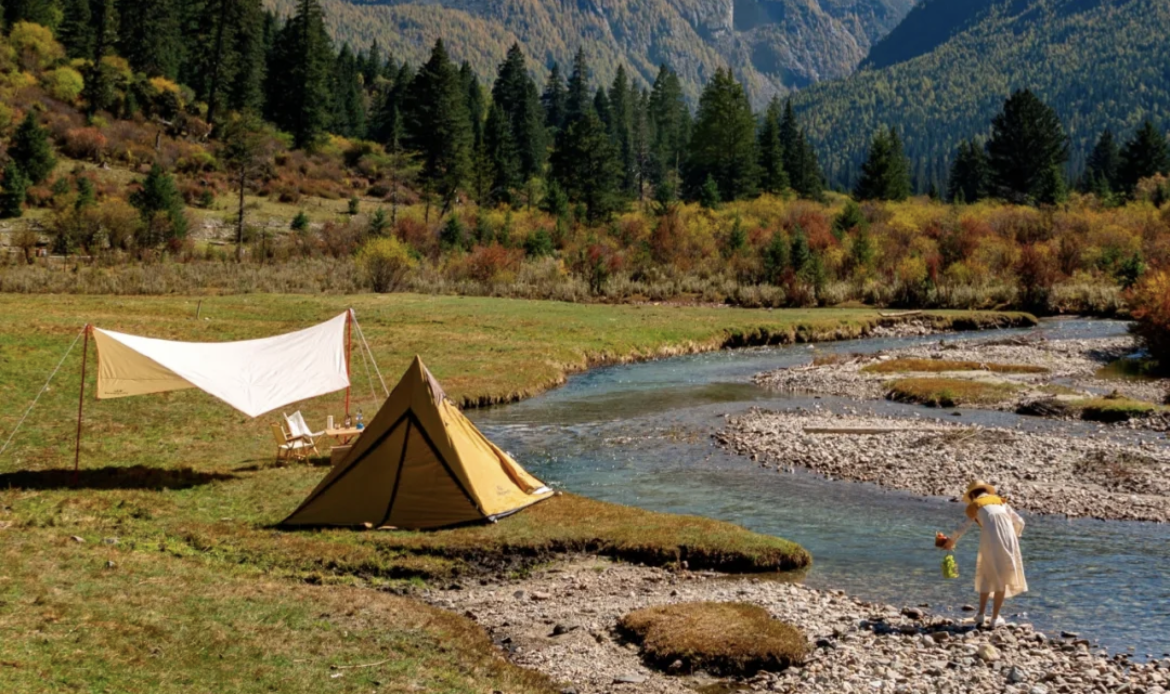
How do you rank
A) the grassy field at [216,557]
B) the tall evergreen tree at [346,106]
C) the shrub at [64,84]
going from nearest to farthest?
the grassy field at [216,557]
the shrub at [64,84]
the tall evergreen tree at [346,106]

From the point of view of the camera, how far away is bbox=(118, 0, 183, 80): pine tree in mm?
108562

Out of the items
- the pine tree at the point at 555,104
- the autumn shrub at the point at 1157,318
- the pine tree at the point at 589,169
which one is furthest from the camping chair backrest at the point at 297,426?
the pine tree at the point at 555,104

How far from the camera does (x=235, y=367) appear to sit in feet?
72.3

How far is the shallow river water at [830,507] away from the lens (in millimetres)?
15287

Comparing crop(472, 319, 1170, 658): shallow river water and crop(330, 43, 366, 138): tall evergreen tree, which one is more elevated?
crop(330, 43, 366, 138): tall evergreen tree

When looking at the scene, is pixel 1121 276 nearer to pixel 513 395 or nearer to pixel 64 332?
pixel 513 395

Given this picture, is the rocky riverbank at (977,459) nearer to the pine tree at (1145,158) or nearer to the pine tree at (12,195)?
the pine tree at (12,195)

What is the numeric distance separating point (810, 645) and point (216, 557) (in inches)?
379

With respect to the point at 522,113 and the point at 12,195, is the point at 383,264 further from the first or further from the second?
the point at 522,113

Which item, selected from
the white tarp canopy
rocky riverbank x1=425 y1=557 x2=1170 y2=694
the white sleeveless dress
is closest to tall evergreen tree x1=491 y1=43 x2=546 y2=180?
the white tarp canopy

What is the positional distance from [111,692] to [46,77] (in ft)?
342

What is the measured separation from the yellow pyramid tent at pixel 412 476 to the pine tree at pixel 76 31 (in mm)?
103106

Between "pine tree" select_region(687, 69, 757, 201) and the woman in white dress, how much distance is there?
351 feet

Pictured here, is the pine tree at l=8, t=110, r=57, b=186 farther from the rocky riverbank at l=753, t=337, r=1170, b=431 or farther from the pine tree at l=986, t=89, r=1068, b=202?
the pine tree at l=986, t=89, r=1068, b=202
